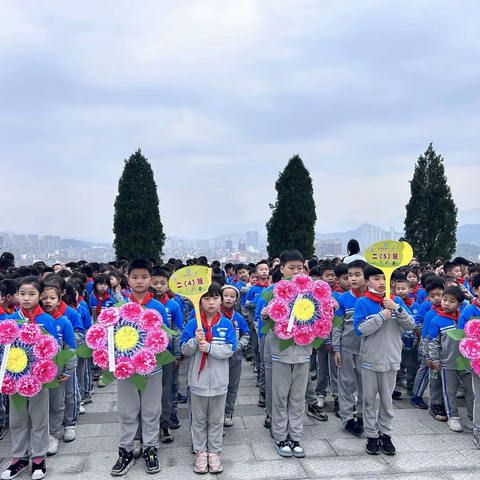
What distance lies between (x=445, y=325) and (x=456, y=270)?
3.37 m

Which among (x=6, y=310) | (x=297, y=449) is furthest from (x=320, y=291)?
(x=6, y=310)

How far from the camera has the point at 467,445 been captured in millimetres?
4477

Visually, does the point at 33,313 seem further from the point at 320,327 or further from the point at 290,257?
the point at 320,327

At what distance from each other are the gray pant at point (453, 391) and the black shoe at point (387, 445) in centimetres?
121

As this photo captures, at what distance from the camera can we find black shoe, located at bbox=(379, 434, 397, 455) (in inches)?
166

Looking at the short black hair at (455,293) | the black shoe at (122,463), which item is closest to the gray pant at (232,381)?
the black shoe at (122,463)

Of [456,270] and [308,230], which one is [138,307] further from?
[308,230]

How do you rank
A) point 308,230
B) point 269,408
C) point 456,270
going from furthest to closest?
point 308,230 < point 456,270 < point 269,408

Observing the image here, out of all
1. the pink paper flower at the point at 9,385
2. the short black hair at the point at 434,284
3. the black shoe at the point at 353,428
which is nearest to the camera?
the pink paper flower at the point at 9,385

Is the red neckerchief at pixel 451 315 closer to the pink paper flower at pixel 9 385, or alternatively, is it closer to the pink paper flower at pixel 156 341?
the pink paper flower at pixel 156 341

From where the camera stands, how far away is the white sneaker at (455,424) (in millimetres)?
4832

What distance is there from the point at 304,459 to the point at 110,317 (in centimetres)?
233

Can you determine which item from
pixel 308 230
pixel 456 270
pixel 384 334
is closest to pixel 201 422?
pixel 384 334

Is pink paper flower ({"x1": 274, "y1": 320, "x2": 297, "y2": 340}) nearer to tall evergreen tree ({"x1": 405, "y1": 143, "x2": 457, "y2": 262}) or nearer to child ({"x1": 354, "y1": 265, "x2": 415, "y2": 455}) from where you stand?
child ({"x1": 354, "y1": 265, "x2": 415, "y2": 455})
